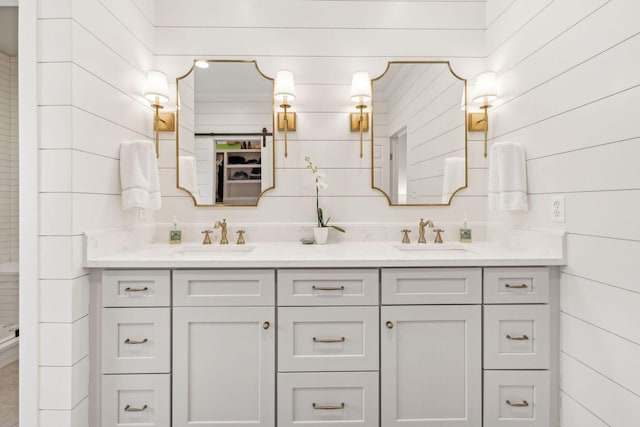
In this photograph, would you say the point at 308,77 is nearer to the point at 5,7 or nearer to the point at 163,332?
the point at 5,7

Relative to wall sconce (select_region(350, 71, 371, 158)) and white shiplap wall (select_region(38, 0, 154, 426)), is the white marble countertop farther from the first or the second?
wall sconce (select_region(350, 71, 371, 158))

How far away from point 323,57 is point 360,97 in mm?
357

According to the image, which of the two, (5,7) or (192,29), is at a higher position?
(192,29)

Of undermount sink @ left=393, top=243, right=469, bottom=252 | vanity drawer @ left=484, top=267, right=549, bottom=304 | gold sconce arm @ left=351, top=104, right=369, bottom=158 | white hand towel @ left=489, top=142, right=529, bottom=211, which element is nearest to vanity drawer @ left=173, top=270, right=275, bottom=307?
undermount sink @ left=393, top=243, right=469, bottom=252

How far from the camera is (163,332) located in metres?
1.56

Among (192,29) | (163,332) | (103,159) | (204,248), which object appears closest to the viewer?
(163,332)

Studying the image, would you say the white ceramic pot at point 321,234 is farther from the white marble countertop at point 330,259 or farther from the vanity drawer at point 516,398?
the vanity drawer at point 516,398

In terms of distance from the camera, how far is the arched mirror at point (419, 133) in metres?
2.22

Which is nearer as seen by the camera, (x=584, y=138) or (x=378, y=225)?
(x=584, y=138)

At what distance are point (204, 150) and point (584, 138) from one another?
190 cm

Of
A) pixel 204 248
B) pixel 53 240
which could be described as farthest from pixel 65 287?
pixel 204 248

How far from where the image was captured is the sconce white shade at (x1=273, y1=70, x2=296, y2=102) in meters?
2.12

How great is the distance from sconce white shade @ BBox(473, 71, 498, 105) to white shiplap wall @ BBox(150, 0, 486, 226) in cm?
17

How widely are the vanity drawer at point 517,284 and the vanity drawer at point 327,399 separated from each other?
2.09 feet
